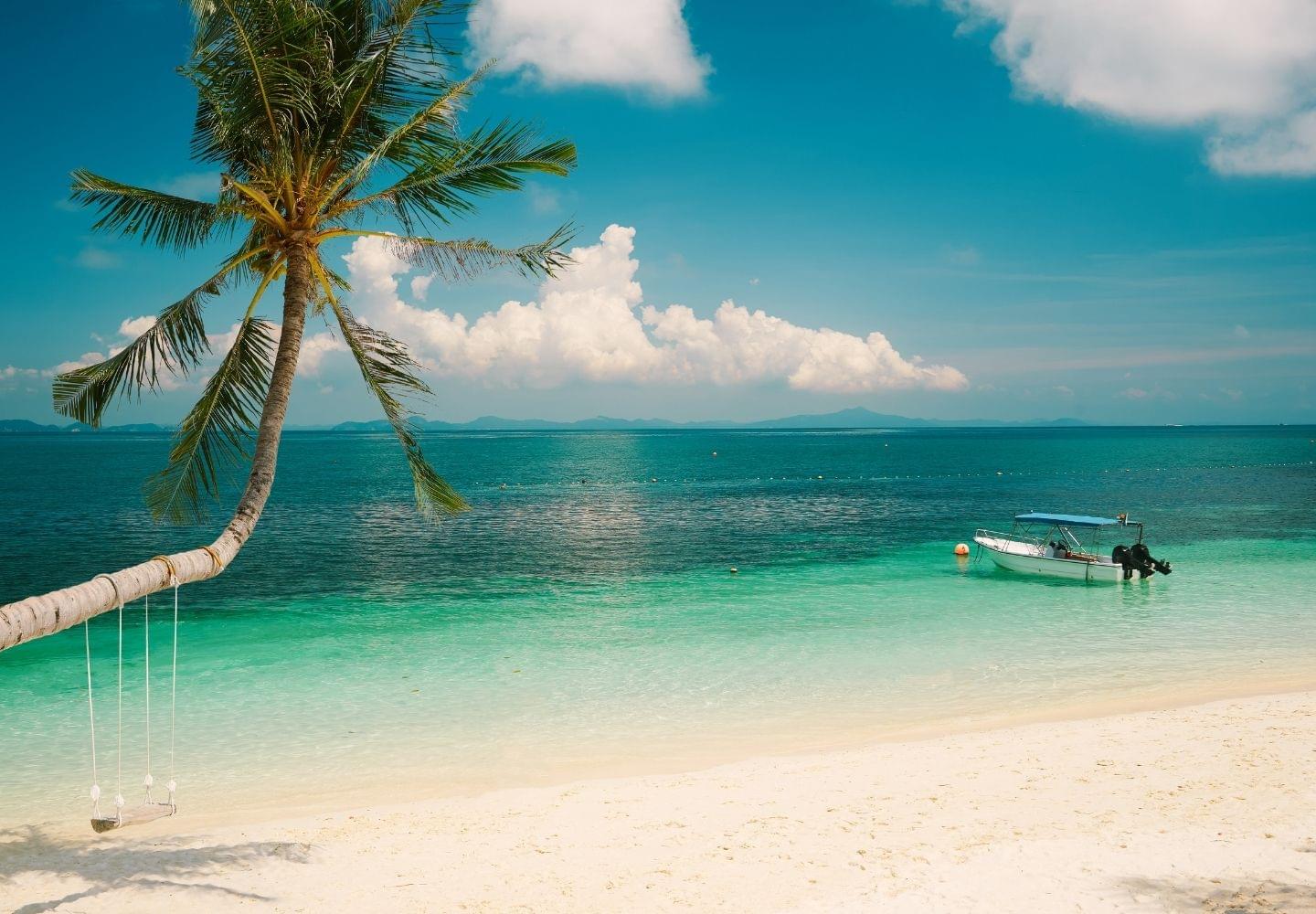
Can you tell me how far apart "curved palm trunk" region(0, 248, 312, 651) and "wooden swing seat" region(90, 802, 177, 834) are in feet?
8.06

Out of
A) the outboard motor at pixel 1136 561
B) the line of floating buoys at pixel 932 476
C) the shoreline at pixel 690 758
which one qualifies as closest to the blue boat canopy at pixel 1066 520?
the outboard motor at pixel 1136 561

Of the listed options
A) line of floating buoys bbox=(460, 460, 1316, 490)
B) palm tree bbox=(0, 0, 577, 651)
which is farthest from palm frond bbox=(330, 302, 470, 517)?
line of floating buoys bbox=(460, 460, 1316, 490)

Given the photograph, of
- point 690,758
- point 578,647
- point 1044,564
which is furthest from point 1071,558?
point 690,758

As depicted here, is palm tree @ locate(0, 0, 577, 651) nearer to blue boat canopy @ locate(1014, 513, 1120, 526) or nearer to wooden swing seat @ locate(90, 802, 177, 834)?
wooden swing seat @ locate(90, 802, 177, 834)

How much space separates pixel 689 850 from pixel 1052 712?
29.2ft

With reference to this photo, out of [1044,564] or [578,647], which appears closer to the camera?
[578,647]

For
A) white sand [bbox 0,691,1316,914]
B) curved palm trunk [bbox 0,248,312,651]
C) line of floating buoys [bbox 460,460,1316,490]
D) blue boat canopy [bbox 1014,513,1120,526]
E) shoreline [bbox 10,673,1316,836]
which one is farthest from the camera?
line of floating buoys [bbox 460,460,1316,490]

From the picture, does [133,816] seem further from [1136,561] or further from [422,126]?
[1136,561]

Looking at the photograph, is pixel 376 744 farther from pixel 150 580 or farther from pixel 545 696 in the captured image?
pixel 150 580

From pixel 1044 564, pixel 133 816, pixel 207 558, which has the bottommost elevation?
pixel 1044 564

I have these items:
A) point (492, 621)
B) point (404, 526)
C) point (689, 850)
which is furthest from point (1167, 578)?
point (404, 526)

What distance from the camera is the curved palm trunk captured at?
16.6 ft

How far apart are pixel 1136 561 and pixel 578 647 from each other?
19.2m

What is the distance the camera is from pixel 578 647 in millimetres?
19734
